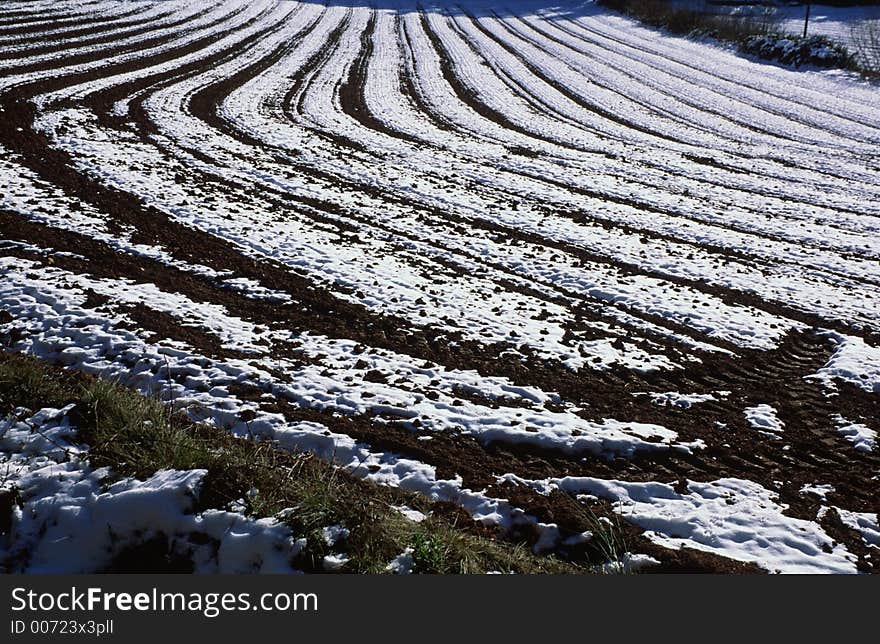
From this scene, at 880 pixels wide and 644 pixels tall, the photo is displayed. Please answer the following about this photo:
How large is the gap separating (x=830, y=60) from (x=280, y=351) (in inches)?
1375

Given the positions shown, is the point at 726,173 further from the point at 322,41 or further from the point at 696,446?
the point at 322,41

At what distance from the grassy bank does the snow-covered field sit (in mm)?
296

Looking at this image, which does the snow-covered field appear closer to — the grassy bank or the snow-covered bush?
the grassy bank

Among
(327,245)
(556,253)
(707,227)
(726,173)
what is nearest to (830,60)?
(726,173)

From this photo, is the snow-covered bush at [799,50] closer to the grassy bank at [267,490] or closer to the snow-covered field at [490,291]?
the snow-covered field at [490,291]

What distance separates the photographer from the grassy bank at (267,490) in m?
4.25

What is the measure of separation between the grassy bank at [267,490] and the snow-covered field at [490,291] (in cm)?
30

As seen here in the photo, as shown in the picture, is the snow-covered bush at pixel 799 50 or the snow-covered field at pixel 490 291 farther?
the snow-covered bush at pixel 799 50

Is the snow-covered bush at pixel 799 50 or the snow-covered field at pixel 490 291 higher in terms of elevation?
the snow-covered bush at pixel 799 50

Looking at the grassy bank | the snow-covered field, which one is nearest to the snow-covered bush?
the snow-covered field

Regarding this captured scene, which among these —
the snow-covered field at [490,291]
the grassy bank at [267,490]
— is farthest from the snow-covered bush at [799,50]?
the grassy bank at [267,490]

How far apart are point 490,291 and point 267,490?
18.6ft

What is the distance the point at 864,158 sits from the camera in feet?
61.1

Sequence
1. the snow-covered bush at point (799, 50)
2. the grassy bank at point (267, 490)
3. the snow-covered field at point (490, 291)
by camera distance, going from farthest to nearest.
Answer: the snow-covered bush at point (799, 50) < the snow-covered field at point (490, 291) < the grassy bank at point (267, 490)
